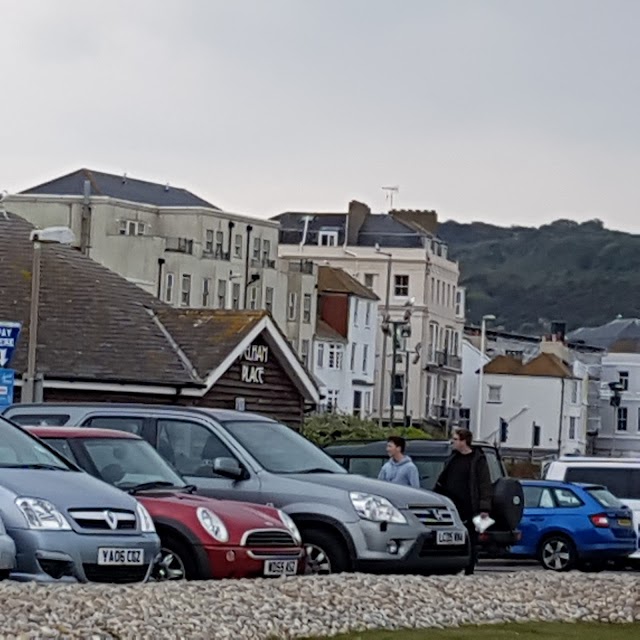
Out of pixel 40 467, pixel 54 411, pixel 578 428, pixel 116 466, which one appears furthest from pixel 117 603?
pixel 578 428

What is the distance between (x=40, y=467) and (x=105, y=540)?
121cm

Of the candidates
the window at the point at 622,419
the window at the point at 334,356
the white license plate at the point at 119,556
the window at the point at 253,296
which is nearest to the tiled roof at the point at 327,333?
the window at the point at 334,356

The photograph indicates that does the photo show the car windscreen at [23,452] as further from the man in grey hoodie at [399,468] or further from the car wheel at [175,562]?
the man in grey hoodie at [399,468]

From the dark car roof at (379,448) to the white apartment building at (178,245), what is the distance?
7725 centimetres

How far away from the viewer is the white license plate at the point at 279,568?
1769cm

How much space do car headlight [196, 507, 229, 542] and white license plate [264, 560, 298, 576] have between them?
50 centimetres

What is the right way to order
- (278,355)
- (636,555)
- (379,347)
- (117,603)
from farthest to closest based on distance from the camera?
(379,347), (278,355), (636,555), (117,603)

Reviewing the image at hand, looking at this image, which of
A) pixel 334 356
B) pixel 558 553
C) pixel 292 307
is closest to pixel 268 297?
pixel 292 307

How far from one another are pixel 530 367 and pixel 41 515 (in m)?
135

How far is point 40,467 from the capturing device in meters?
17.0

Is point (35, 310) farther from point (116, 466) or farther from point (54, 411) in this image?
point (116, 466)

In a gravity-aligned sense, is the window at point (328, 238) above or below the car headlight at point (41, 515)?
above

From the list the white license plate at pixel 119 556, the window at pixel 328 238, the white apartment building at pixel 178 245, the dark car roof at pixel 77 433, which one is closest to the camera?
the white license plate at pixel 119 556

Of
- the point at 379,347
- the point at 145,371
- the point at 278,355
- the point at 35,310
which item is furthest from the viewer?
the point at 379,347
